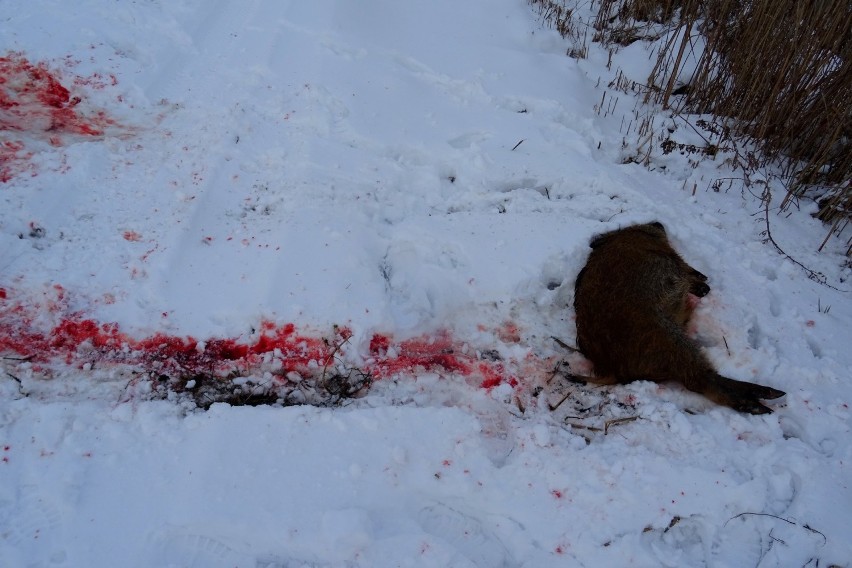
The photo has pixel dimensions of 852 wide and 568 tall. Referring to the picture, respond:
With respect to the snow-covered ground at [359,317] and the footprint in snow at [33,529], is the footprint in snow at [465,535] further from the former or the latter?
the footprint in snow at [33,529]

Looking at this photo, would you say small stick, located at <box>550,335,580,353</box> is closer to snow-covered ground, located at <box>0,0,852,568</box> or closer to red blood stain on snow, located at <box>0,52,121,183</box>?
snow-covered ground, located at <box>0,0,852,568</box>

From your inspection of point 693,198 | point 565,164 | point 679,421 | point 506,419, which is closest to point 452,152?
point 565,164

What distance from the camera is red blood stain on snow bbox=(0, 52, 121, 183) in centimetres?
387

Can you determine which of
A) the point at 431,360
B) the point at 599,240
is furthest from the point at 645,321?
the point at 431,360

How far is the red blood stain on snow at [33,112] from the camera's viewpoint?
387cm

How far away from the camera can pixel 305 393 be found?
295 centimetres

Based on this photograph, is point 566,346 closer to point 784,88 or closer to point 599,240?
point 599,240

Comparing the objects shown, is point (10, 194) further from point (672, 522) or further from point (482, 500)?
point (672, 522)

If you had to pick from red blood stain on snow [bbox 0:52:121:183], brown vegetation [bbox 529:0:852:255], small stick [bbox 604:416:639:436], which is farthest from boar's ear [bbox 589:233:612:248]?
red blood stain on snow [bbox 0:52:121:183]

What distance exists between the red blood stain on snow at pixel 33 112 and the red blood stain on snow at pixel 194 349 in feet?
4.31

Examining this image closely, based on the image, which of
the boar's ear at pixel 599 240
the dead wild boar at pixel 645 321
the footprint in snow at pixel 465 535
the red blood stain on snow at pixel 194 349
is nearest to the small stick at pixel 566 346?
the dead wild boar at pixel 645 321

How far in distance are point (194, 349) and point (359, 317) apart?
3.15 feet

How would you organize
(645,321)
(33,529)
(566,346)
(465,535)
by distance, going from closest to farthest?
(33,529), (465,535), (645,321), (566,346)

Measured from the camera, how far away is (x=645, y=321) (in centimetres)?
320
